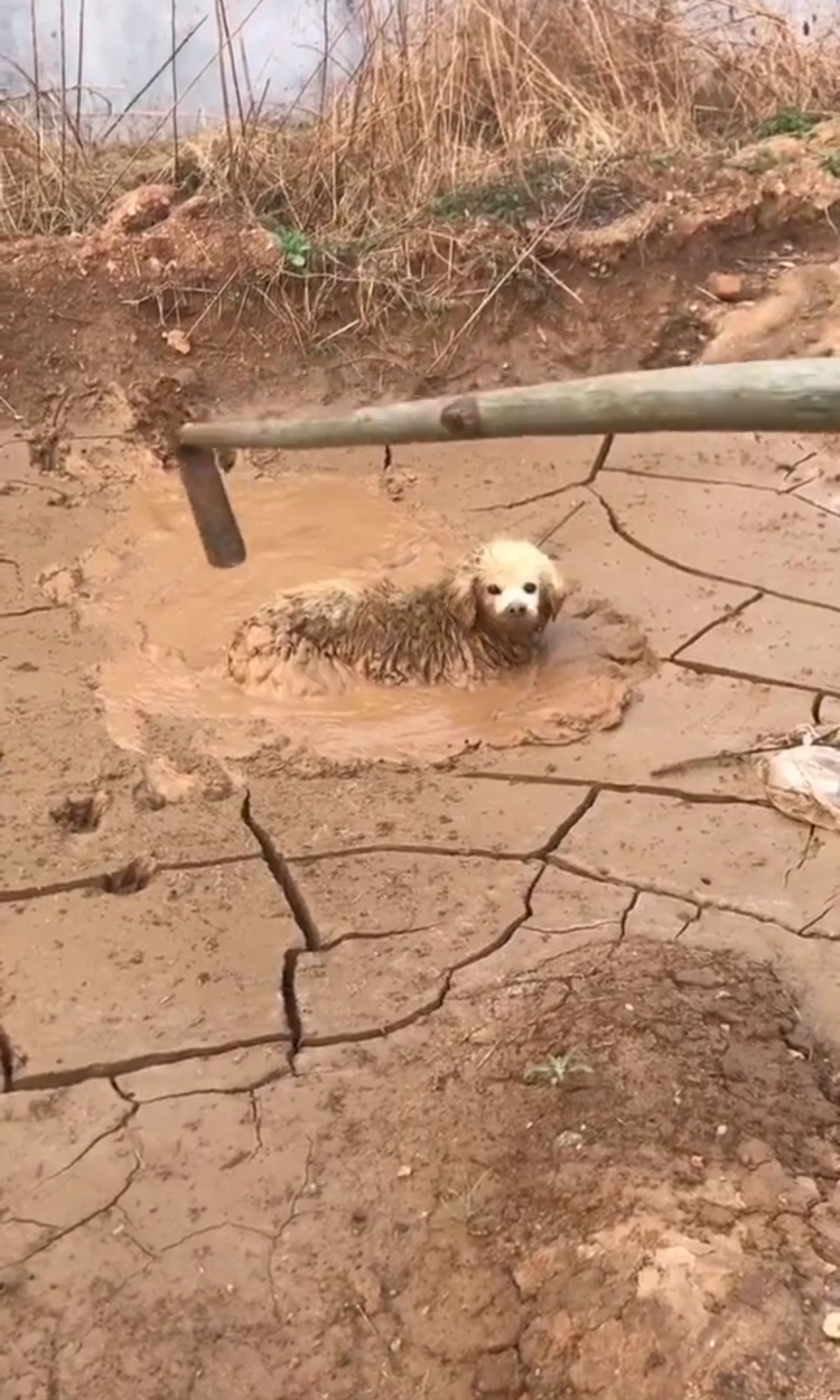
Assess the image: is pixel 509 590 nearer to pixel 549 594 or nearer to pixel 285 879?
pixel 549 594

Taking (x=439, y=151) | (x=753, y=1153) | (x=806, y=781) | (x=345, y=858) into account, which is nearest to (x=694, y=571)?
(x=806, y=781)

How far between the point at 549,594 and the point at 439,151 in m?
3.20

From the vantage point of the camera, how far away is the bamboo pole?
1.80 metres

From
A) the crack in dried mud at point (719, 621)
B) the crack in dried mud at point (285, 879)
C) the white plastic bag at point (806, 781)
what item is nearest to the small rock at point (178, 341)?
the crack in dried mud at point (719, 621)

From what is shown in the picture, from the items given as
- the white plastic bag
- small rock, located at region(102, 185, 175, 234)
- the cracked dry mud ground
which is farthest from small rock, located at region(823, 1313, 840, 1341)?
small rock, located at region(102, 185, 175, 234)

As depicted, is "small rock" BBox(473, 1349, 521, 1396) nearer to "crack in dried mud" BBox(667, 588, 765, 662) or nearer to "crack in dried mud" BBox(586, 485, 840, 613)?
"crack in dried mud" BBox(667, 588, 765, 662)

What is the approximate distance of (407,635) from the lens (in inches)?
172

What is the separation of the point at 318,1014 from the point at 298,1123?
32 centimetres

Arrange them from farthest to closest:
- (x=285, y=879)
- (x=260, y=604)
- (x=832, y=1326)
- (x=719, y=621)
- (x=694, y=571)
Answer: (x=694, y=571), (x=260, y=604), (x=719, y=621), (x=285, y=879), (x=832, y=1326)

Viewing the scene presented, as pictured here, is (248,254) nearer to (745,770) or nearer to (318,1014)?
(745,770)

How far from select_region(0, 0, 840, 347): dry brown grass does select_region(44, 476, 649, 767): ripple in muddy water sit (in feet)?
4.46

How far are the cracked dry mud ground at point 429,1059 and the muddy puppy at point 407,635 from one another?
0.44 meters

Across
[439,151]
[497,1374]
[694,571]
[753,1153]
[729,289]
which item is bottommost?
[497,1374]

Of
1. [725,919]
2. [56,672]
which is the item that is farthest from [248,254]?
[725,919]
